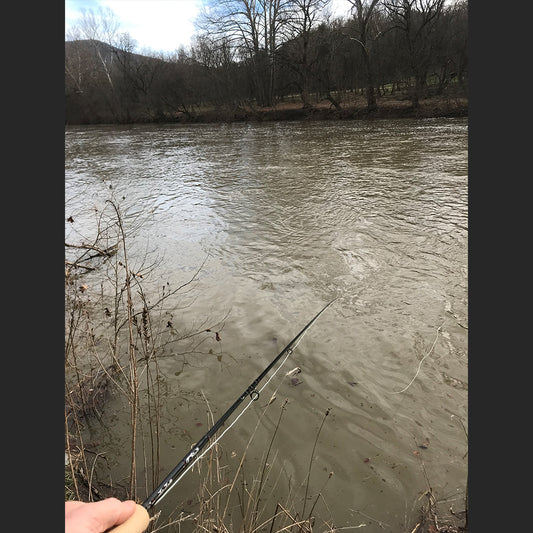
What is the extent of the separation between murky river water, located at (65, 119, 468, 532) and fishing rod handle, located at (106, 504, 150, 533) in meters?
1.65

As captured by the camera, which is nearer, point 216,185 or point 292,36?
point 216,185

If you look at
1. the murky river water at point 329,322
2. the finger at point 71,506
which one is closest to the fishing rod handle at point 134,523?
the finger at point 71,506

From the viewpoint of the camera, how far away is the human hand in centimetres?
99

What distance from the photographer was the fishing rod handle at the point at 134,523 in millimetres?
1134

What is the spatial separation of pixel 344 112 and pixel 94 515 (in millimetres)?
30770

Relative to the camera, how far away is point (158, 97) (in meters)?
41.0

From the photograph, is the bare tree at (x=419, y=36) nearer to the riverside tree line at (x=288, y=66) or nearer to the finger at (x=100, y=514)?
the riverside tree line at (x=288, y=66)

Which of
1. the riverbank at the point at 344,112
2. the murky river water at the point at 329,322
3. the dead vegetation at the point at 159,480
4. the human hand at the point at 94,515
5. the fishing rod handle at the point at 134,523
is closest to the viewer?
the human hand at the point at 94,515

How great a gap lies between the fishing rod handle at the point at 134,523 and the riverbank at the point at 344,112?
2682cm

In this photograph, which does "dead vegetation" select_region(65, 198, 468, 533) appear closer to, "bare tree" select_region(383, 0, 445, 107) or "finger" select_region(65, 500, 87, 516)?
"finger" select_region(65, 500, 87, 516)

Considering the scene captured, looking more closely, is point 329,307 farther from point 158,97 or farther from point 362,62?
point 158,97

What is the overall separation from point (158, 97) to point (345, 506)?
44.7 meters

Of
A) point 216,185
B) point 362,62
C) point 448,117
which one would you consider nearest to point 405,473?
point 216,185

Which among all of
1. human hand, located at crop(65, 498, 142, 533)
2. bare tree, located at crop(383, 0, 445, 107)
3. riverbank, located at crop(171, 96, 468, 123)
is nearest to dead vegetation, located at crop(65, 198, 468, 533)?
human hand, located at crop(65, 498, 142, 533)
